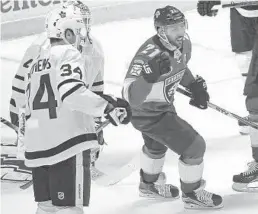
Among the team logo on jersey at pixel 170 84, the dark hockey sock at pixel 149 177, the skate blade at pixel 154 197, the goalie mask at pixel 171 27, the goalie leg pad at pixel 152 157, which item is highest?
the goalie mask at pixel 171 27

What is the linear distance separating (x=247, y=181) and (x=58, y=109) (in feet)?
3.87

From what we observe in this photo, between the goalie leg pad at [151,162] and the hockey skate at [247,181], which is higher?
the goalie leg pad at [151,162]

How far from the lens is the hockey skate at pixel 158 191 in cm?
387

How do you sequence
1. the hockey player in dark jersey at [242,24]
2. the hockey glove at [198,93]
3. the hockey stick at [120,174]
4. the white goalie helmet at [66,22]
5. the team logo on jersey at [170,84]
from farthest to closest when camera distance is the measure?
the hockey player in dark jersey at [242,24], the hockey stick at [120,174], the hockey glove at [198,93], the team logo on jersey at [170,84], the white goalie helmet at [66,22]

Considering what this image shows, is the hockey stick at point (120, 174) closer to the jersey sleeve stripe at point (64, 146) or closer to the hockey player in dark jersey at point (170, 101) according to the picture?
the hockey player in dark jersey at point (170, 101)

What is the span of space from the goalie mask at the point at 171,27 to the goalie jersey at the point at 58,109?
0.63 m

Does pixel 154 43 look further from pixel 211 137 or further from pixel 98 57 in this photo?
pixel 211 137

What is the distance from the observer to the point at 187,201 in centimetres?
374

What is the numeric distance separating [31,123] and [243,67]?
1886 millimetres

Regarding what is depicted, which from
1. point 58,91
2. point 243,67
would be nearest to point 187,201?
point 58,91

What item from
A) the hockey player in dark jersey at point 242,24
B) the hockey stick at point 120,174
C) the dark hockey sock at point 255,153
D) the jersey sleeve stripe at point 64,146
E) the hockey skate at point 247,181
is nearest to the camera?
the jersey sleeve stripe at point 64,146

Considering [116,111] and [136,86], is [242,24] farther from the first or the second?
[116,111]

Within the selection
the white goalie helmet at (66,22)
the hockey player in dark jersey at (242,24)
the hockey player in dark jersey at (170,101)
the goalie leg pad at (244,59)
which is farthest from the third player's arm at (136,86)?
the goalie leg pad at (244,59)

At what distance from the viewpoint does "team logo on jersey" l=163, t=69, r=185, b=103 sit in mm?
3664
